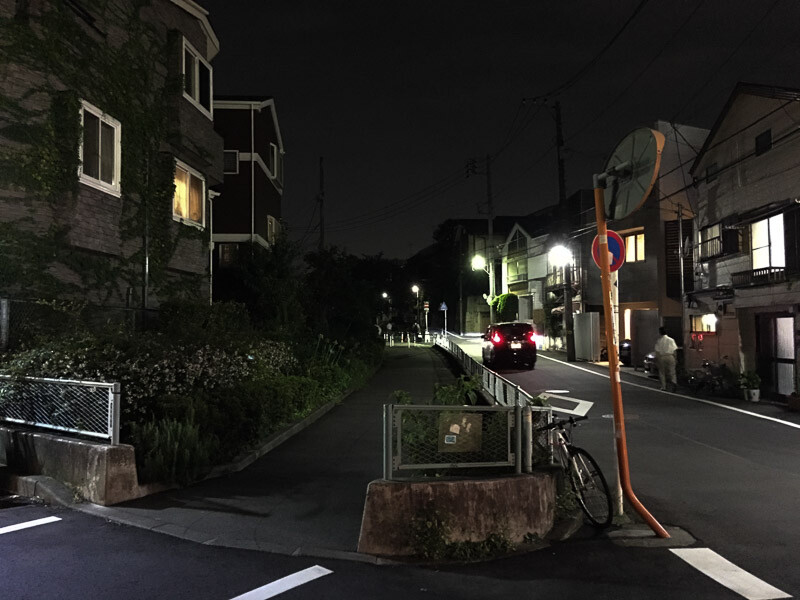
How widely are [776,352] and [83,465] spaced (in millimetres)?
16828

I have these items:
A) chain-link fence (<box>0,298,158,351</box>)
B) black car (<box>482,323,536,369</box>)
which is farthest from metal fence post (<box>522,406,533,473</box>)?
black car (<box>482,323,536,369</box>)

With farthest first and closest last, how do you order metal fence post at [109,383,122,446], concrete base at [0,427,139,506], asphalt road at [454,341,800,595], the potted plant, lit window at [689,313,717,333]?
lit window at [689,313,717,333] → the potted plant → metal fence post at [109,383,122,446] → concrete base at [0,427,139,506] → asphalt road at [454,341,800,595]

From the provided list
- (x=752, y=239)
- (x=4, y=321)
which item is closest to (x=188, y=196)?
(x=4, y=321)

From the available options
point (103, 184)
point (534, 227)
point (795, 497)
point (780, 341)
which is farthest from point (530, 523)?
point (534, 227)

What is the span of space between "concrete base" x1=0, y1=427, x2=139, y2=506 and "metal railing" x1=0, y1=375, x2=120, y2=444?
18cm

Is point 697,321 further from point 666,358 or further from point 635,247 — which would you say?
point 635,247

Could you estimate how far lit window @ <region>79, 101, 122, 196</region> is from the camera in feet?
37.8

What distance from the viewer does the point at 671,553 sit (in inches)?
208

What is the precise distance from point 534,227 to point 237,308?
38.0 meters

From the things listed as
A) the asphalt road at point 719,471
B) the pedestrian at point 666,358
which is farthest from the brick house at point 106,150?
the pedestrian at point 666,358

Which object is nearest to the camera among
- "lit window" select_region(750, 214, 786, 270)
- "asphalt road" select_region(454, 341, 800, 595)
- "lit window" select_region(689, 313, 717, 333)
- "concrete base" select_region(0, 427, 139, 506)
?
"asphalt road" select_region(454, 341, 800, 595)

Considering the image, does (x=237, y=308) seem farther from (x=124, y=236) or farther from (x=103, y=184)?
(x=103, y=184)

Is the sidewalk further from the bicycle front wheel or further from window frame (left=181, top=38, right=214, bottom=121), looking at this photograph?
window frame (left=181, top=38, right=214, bottom=121)

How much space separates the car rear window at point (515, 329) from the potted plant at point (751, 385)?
9.62 meters
